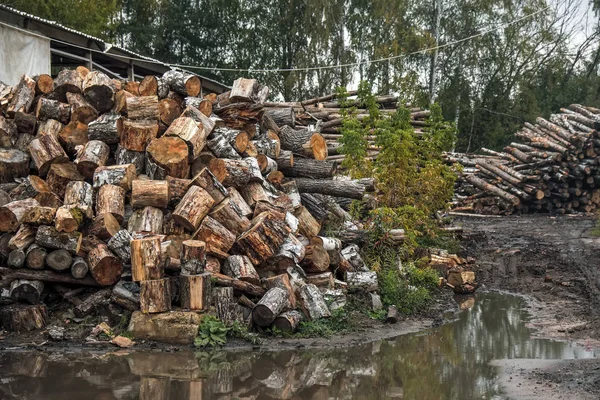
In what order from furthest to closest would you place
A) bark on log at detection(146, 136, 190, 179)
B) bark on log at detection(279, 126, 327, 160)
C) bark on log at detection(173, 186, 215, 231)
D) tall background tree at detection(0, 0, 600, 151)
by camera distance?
tall background tree at detection(0, 0, 600, 151) < bark on log at detection(279, 126, 327, 160) < bark on log at detection(146, 136, 190, 179) < bark on log at detection(173, 186, 215, 231)

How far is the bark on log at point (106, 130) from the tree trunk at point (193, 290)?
269cm

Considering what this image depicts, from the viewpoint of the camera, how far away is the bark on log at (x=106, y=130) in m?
9.94

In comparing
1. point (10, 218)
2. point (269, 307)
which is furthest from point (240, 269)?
point (10, 218)

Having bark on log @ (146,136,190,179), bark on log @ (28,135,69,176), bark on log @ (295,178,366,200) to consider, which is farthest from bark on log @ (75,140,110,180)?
bark on log @ (295,178,366,200)

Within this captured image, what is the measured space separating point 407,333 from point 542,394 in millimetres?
2867

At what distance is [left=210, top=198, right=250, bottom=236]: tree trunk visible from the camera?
9.19 m

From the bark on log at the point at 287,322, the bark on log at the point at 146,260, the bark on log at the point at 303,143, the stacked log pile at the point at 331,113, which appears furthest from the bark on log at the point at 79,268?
the stacked log pile at the point at 331,113

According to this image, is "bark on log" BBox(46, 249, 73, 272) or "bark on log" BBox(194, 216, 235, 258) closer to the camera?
"bark on log" BBox(46, 249, 73, 272)

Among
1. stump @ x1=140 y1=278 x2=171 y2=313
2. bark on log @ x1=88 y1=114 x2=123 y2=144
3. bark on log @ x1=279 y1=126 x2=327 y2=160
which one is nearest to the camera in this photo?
stump @ x1=140 y1=278 x2=171 y2=313

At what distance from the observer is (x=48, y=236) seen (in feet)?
27.5

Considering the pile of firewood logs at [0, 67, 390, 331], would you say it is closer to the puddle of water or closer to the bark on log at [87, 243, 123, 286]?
the bark on log at [87, 243, 123, 286]

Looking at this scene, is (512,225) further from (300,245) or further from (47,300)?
(47,300)

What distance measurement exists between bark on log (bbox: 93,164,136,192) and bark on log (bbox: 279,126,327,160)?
316cm

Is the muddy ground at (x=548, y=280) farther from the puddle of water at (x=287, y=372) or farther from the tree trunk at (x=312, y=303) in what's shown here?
the tree trunk at (x=312, y=303)
